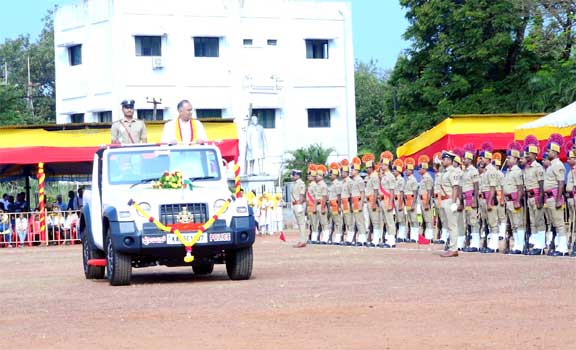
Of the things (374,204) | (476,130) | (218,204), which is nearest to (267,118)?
(476,130)

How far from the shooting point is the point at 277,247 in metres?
34.8

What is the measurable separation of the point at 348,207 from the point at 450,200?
26.5 feet

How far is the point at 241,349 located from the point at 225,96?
58.8m

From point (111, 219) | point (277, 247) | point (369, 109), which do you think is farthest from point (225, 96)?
point (111, 219)

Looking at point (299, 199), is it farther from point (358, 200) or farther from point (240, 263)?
point (240, 263)

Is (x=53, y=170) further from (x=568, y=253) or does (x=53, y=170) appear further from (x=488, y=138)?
(x=568, y=253)

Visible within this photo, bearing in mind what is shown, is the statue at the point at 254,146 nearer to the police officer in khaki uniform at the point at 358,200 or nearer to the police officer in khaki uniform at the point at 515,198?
the police officer in khaki uniform at the point at 358,200

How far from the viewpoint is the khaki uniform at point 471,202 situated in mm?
27453

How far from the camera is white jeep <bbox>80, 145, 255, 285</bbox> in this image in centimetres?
1941

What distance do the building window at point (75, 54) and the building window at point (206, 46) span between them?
608 centimetres

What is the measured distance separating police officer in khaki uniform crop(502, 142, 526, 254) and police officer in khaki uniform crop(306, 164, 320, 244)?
1102cm

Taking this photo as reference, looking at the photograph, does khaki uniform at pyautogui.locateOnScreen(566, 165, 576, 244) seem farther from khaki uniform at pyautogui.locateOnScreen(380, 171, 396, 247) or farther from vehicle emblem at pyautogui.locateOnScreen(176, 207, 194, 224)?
vehicle emblem at pyautogui.locateOnScreen(176, 207, 194, 224)

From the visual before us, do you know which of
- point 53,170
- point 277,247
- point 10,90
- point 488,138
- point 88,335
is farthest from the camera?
point 10,90

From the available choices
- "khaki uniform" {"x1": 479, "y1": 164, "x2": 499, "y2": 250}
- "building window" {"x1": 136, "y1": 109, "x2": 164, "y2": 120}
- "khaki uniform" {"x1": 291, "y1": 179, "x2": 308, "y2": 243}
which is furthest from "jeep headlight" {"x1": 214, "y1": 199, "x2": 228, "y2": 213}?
"building window" {"x1": 136, "y1": 109, "x2": 164, "y2": 120}
